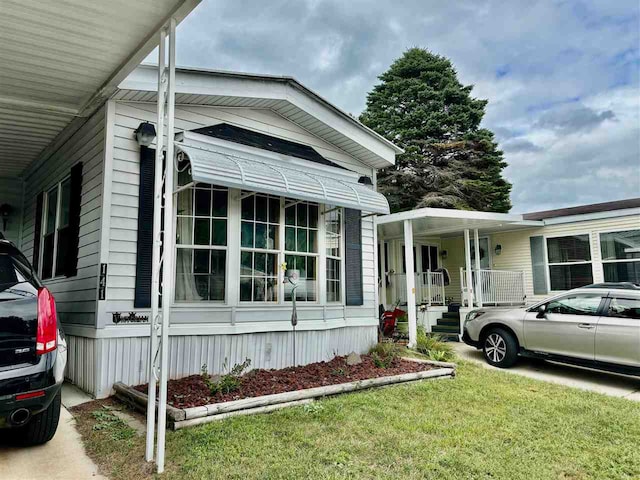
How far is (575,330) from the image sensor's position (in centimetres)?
647

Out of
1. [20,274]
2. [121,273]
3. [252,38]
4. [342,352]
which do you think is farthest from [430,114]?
[20,274]

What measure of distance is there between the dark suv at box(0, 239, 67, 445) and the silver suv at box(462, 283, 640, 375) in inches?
267

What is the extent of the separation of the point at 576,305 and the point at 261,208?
5246mm

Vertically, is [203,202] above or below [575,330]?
above

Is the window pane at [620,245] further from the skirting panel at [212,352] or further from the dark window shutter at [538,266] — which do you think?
the skirting panel at [212,352]

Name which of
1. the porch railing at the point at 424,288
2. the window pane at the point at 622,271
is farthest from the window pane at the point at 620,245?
the porch railing at the point at 424,288

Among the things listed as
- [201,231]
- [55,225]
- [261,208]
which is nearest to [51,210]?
[55,225]

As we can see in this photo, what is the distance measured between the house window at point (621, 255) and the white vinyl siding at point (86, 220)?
11.3 m

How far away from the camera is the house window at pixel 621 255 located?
32.9 feet

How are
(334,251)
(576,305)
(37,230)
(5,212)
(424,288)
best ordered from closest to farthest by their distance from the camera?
(576,305)
(334,251)
(37,230)
(5,212)
(424,288)

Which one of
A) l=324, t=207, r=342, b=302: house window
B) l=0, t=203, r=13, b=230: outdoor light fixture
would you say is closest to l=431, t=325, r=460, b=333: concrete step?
l=324, t=207, r=342, b=302: house window

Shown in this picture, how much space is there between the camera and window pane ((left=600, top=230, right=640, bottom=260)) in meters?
10.0

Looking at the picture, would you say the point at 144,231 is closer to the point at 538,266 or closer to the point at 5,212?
the point at 5,212

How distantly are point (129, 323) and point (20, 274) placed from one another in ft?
6.91
